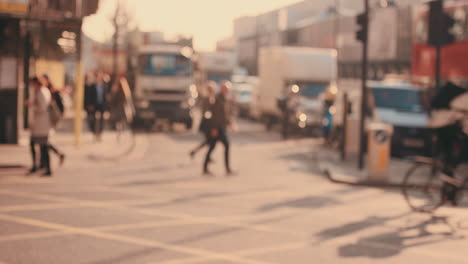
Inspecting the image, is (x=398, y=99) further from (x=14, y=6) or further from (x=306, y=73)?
(x=14, y=6)

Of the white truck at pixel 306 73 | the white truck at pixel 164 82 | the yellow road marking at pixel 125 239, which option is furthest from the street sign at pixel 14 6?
the white truck at pixel 306 73

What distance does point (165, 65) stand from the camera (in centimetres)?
2880

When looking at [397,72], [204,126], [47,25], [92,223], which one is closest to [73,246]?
[92,223]

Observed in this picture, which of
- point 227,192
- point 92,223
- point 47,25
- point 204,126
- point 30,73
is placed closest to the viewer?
point 92,223

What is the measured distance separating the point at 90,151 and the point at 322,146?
299 inches

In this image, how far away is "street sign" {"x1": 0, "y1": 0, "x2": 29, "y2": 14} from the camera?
17.6m

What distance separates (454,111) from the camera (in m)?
10.8

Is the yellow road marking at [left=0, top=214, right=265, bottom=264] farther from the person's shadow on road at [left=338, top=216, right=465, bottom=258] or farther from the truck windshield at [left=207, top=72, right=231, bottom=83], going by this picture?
the truck windshield at [left=207, top=72, right=231, bottom=83]

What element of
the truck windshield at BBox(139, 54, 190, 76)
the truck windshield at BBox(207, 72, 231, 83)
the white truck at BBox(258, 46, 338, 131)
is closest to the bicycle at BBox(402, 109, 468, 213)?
the white truck at BBox(258, 46, 338, 131)

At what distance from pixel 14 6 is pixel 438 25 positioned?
896 cm

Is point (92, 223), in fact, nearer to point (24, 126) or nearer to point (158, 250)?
point (158, 250)

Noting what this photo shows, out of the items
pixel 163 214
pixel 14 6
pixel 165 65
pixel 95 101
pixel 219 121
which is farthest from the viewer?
pixel 165 65

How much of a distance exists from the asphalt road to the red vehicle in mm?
8439

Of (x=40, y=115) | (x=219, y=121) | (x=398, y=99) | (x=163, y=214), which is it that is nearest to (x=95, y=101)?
(x=398, y=99)
